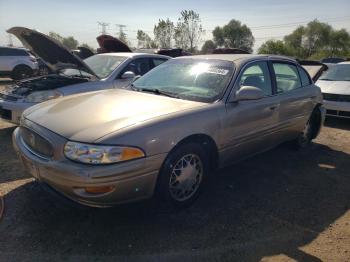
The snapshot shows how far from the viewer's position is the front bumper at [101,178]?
9.03 feet

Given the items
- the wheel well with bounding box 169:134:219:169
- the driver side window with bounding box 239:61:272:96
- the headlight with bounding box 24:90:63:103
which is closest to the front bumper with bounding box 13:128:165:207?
the wheel well with bounding box 169:134:219:169

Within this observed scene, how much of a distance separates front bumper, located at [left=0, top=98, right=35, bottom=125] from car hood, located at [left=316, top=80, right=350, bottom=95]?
6519 millimetres

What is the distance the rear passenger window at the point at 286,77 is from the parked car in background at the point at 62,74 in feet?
8.23

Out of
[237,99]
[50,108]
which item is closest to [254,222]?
[237,99]

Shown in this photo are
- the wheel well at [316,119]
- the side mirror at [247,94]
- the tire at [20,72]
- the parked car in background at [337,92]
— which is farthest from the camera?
the tire at [20,72]

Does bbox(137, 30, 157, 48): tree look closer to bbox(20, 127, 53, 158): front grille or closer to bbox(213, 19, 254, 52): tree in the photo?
bbox(213, 19, 254, 52): tree

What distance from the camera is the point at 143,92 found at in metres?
4.18

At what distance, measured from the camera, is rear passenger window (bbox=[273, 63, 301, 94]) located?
15.5 ft

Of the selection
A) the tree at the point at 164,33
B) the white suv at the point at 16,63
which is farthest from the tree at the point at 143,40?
the white suv at the point at 16,63

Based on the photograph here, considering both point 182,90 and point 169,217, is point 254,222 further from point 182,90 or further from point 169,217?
point 182,90

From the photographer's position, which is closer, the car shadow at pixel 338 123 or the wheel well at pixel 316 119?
the wheel well at pixel 316 119

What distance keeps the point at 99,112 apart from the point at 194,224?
4.70ft

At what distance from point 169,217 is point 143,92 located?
1.59 metres

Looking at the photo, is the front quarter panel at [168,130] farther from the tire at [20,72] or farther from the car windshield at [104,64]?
the tire at [20,72]
